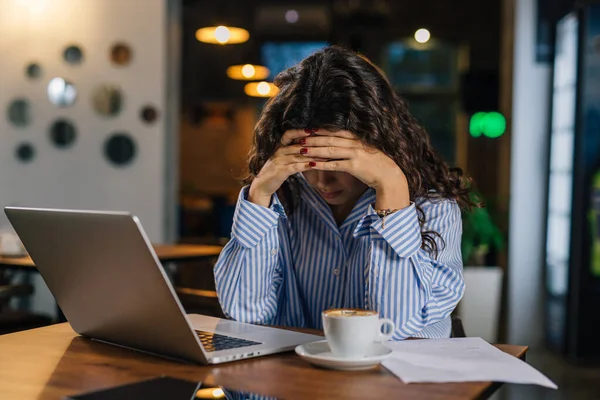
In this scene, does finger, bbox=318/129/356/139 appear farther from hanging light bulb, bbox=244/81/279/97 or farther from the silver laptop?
hanging light bulb, bbox=244/81/279/97

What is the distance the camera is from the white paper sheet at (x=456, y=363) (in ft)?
3.97

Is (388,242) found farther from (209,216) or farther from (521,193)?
(209,216)

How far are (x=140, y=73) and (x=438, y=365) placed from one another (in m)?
5.88

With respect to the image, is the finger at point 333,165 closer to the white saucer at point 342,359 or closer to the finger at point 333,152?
the finger at point 333,152

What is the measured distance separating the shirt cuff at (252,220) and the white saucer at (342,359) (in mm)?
462

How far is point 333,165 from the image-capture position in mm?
1662

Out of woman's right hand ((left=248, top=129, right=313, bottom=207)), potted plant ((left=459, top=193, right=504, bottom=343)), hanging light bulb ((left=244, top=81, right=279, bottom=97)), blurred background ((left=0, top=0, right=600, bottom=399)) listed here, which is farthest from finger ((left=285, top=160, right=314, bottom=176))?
hanging light bulb ((left=244, top=81, right=279, bottom=97))

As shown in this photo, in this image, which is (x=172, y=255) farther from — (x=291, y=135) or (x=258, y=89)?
(x=258, y=89)

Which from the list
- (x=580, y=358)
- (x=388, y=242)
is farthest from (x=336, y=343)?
(x=580, y=358)

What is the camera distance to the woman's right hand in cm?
170

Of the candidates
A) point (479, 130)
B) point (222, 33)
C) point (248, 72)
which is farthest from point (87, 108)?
point (479, 130)

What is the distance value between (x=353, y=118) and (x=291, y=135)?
14 cm

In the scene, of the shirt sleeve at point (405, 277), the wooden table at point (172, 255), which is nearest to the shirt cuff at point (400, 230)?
the shirt sleeve at point (405, 277)

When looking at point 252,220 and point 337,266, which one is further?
point 337,266
